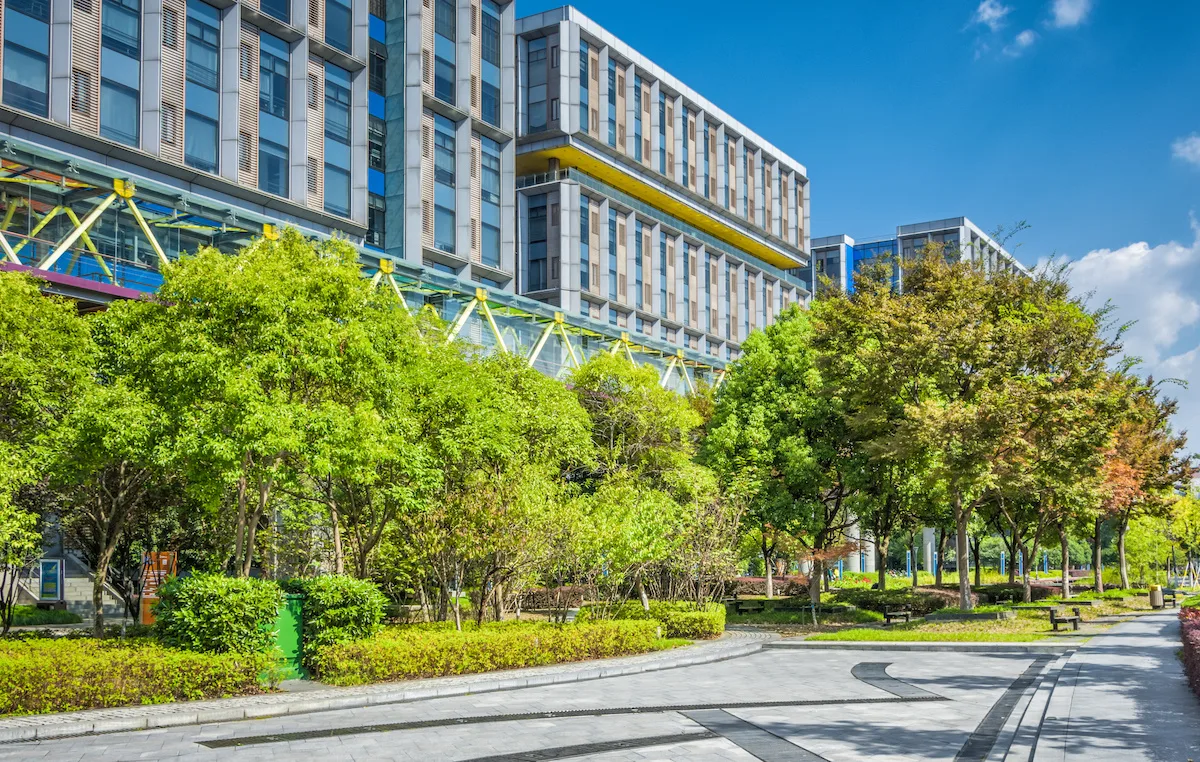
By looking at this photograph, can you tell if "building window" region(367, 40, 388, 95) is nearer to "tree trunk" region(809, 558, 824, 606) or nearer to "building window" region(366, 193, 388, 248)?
"building window" region(366, 193, 388, 248)

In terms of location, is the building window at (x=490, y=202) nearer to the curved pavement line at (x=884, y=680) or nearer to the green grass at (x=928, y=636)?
the green grass at (x=928, y=636)

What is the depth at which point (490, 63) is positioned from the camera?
228ft

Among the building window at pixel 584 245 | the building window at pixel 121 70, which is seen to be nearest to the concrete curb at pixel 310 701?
the building window at pixel 121 70

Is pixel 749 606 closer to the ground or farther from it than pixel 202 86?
closer to the ground

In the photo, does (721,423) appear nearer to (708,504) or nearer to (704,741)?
(708,504)

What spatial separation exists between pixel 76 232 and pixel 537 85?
50655 mm

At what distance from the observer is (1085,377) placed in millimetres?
33406

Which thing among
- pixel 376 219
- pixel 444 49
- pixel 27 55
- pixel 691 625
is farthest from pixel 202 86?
pixel 691 625

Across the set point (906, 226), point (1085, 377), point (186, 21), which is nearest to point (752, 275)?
point (906, 226)

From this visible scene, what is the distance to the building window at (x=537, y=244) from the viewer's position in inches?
3091

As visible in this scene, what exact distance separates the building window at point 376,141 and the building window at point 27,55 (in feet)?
68.5

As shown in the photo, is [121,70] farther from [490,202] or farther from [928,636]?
[928,636]

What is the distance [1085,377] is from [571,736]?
2505 centimetres

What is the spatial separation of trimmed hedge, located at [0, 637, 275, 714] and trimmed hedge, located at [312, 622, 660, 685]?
4.49 ft
